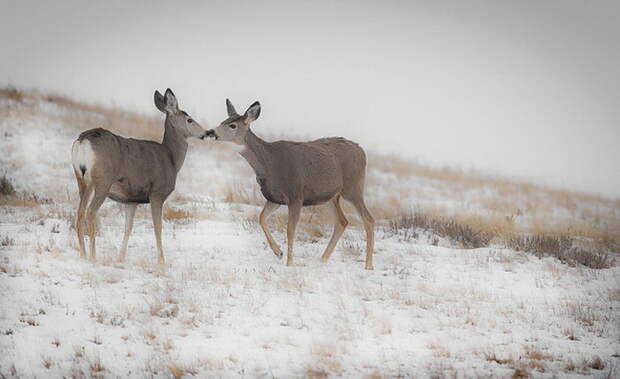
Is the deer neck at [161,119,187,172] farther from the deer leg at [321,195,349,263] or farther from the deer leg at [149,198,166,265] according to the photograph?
the deer leg at [321,195,349,263]

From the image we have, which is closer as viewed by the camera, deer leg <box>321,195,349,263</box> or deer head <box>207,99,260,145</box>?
deer head <box>207,99,260,145</box>

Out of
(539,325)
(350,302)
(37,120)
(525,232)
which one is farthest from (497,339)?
(37,120)

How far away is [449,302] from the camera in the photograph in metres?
8.95

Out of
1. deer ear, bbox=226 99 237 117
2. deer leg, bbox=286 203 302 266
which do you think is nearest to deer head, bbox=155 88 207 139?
deer ear, bbox=226 99 237 117

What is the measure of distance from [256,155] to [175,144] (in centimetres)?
129

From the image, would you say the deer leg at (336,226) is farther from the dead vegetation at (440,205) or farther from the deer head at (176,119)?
the deer head at (176,119)

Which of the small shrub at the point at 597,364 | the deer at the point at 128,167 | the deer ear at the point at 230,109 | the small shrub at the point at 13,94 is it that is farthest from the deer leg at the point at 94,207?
the small shrub at the point at 13,94

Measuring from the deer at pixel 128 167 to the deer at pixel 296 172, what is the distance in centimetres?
71

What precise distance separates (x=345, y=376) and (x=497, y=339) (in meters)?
2.16

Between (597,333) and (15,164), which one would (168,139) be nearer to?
(597,333)

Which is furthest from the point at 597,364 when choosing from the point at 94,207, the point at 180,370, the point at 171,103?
the point at 171,103

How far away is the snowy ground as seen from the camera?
6.56 meters

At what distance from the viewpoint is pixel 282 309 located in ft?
26.6

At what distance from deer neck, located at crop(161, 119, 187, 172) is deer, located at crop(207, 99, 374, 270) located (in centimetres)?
70
